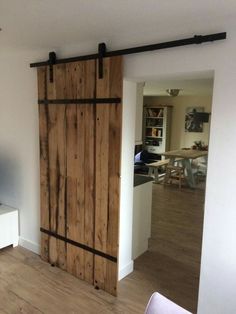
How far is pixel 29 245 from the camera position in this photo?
3223 millimetres

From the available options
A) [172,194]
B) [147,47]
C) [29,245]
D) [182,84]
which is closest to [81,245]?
[29,245]

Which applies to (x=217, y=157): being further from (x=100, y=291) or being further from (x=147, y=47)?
(x=100, y=291)

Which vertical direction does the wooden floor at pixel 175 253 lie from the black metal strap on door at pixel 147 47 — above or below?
below

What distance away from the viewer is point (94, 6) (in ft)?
5.39

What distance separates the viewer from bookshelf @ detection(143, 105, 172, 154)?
8312 mm

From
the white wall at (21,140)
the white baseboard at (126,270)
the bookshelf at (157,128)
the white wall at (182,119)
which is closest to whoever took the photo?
the white baseboard at (126,270)

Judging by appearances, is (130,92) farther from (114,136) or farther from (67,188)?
(67,188)

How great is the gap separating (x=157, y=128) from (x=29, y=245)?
6052 mm

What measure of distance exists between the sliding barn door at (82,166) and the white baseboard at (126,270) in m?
0.24

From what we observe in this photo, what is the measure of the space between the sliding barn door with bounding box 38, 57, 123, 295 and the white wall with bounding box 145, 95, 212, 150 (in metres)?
5.83

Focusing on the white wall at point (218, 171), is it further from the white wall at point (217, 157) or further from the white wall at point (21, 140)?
the white wall at point (21, 140)

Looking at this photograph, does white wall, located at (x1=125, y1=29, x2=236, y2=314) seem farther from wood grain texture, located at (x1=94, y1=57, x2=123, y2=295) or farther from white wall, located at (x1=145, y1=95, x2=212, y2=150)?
white wall, located at (x1=145, y1=95, x2=212, y2=150)

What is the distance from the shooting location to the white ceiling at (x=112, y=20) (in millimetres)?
1600

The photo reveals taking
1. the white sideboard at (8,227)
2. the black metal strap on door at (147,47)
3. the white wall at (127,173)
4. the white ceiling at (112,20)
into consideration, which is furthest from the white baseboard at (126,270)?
the white ceiling at (112,20)
